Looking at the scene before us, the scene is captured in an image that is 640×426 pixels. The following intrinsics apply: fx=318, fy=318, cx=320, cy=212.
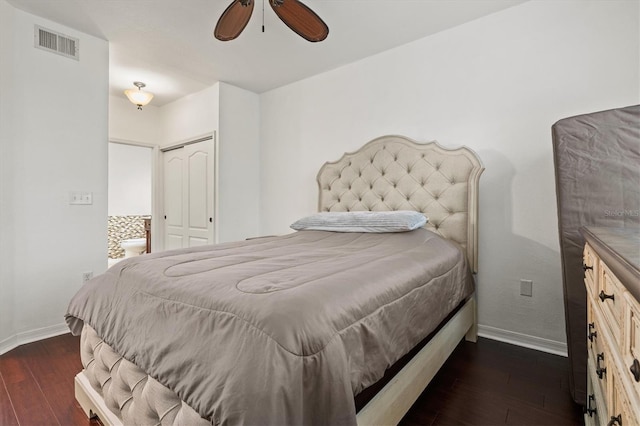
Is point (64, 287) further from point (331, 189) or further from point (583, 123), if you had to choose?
point (583, 123)

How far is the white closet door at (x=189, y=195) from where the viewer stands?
394cm

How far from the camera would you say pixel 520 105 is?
7.45 feet

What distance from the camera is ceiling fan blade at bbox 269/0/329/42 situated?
1.91 meters

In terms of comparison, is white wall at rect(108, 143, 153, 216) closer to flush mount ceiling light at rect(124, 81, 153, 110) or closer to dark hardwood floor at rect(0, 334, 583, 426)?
flush mount ceiling light at rect(124, 81, 153, 110)

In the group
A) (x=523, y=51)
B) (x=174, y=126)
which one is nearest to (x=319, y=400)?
(x=523, y=51)

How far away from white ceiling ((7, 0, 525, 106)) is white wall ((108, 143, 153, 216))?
330cm

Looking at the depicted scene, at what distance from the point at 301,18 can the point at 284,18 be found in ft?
0.36

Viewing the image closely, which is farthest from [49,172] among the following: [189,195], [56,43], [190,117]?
[190,117]

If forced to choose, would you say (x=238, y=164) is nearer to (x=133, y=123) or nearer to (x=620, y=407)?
(x=133, y=123)

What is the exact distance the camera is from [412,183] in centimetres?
262

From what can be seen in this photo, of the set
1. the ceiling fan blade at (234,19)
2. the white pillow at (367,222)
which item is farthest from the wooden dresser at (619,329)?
the ceiling fan blade at (234,19)

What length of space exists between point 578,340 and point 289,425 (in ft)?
5.05

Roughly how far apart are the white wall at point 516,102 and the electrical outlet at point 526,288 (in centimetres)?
3

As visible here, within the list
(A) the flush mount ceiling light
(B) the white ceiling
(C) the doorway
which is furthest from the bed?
(C) the doorway
